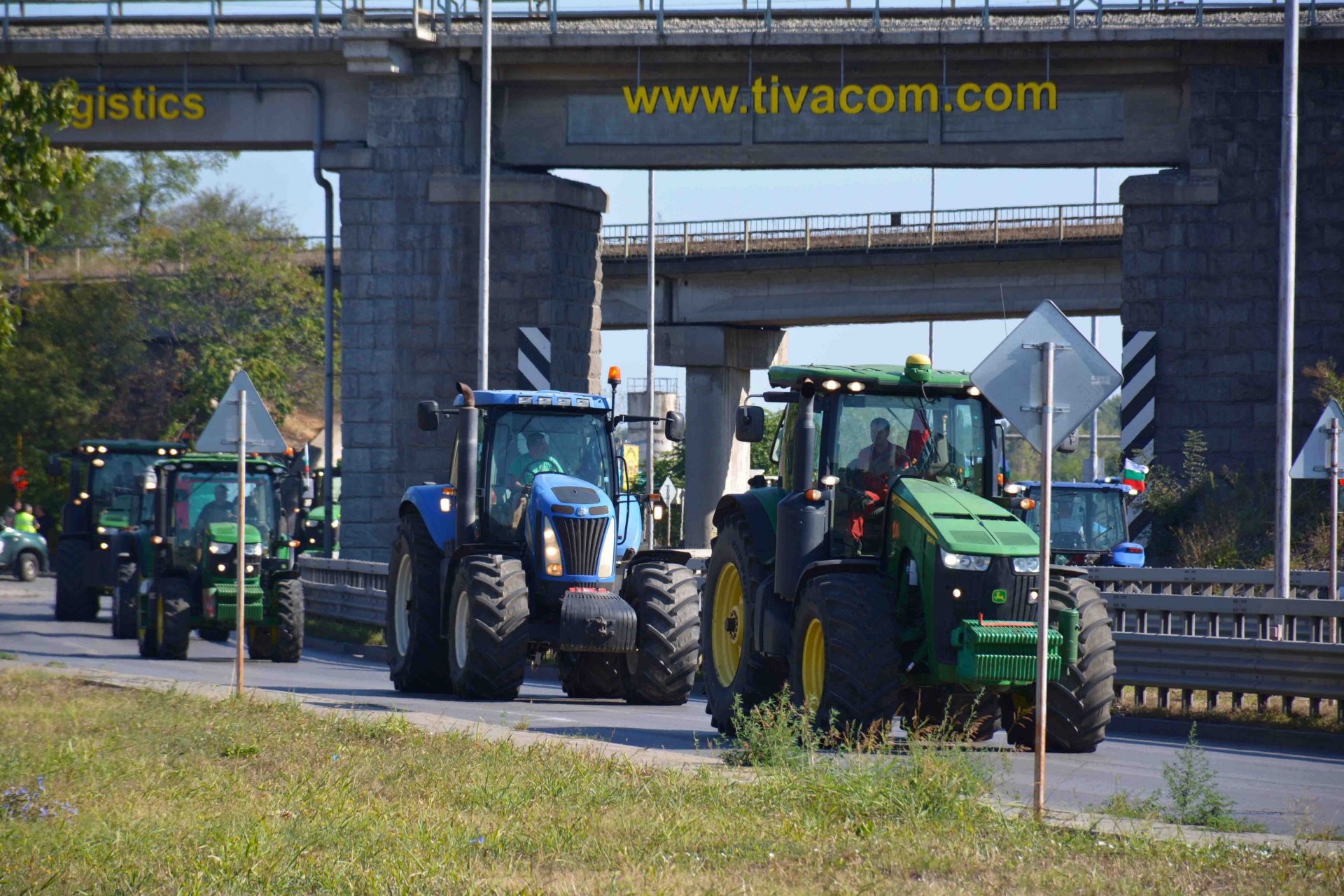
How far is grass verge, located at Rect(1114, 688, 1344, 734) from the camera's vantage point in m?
14.6

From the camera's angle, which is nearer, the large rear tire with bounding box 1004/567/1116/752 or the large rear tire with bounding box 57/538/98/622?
the large rear tire with bounding box 1004/567/1116/752

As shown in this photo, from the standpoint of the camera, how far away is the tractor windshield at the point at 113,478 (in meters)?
29.5

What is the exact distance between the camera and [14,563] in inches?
1688

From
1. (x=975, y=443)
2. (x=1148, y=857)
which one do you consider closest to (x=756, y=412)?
(x=975, y=443)

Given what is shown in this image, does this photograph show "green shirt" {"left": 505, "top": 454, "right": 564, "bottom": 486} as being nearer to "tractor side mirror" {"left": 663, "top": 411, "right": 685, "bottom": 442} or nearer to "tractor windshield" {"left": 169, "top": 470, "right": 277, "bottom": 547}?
"tractor side mirror" {"left": 663, "top": 411, "right": 685, "bottom": 442}

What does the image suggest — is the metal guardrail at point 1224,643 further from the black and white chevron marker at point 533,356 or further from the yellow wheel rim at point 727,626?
the black and white chevron marker at point 533,356

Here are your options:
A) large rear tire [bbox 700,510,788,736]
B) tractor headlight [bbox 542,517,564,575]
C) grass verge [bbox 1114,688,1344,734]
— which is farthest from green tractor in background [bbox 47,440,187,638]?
grass verge [bbox 1114,688,1344,734]

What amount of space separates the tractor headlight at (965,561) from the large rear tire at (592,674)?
6.09m

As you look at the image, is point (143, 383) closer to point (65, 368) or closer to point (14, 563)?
point (65, 368)

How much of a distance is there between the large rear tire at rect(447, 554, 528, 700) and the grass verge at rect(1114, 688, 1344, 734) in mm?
5519

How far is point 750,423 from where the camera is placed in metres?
12.6

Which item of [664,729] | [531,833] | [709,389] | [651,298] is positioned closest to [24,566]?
[651,298]

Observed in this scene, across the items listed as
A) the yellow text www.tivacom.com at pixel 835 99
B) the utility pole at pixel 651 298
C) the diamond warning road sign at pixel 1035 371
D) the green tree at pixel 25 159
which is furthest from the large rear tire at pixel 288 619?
the utility pole at pixel 651 298

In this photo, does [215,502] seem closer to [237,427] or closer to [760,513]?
[237,427]
